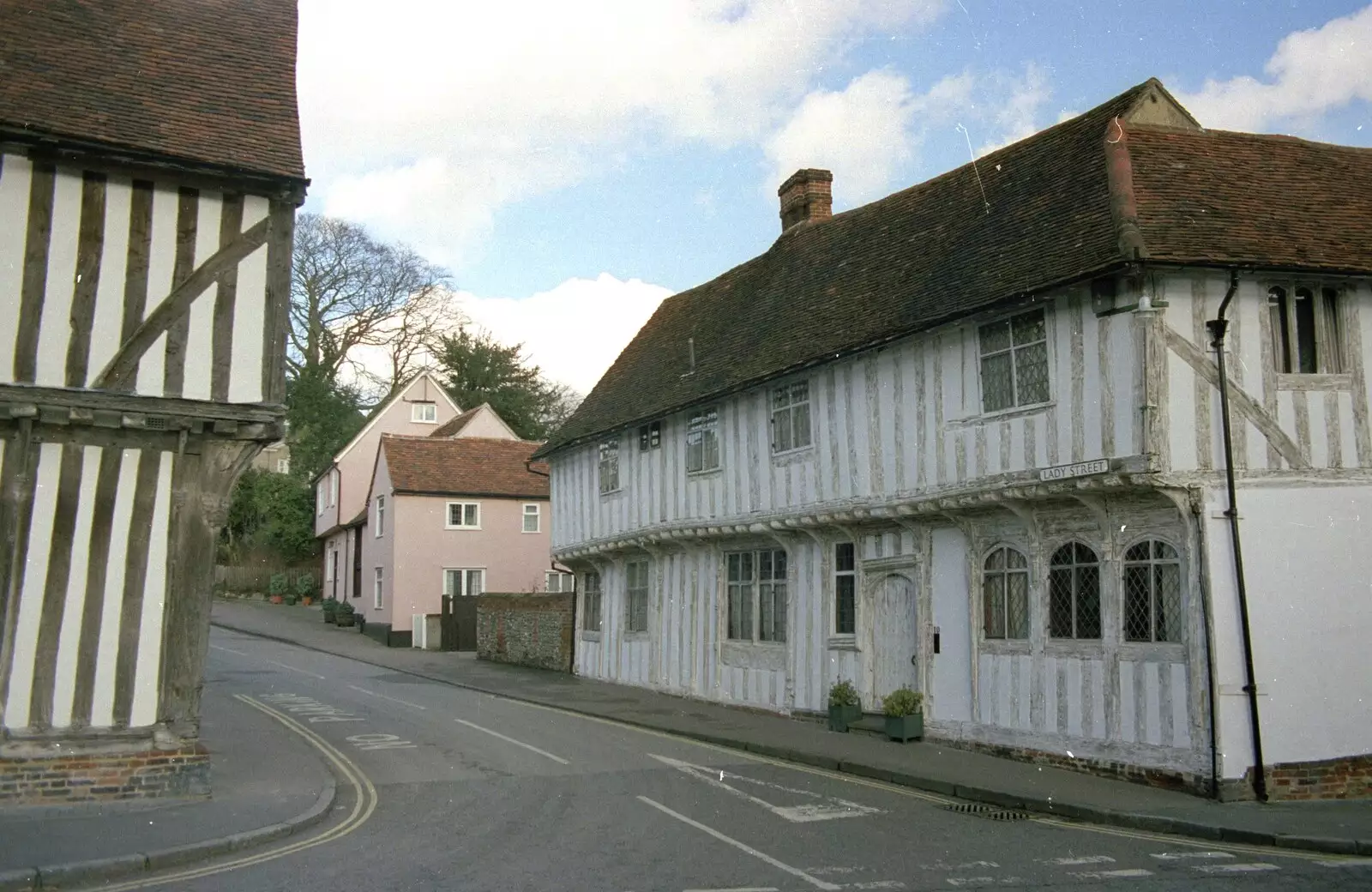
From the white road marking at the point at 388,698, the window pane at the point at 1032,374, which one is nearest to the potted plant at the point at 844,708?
the window pane at the point at 1032,374

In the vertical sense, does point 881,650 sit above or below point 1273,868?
above

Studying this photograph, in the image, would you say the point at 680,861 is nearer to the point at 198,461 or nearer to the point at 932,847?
the point at 932,847

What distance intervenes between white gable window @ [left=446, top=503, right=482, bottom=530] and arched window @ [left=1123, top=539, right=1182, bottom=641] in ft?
93.7

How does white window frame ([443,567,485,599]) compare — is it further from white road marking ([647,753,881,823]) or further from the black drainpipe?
the black drainpipe

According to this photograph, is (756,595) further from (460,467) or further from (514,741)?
(460,467)

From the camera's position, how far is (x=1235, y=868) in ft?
30.3

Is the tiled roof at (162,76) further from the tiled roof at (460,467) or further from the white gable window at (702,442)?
the tiled roof at (460,467)

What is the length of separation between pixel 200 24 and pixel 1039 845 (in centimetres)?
1252

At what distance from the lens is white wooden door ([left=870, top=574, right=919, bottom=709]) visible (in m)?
17.1

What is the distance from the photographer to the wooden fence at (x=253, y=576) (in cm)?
5212

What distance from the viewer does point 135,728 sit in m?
11.5

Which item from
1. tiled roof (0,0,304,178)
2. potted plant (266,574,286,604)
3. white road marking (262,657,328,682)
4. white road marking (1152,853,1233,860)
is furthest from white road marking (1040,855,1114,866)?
potted plant (266,574,286,604)

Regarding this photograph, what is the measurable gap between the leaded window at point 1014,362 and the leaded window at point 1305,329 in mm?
2502

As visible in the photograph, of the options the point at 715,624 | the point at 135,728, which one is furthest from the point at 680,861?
the point at 715,624
